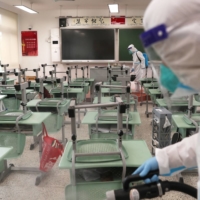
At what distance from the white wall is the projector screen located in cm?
58

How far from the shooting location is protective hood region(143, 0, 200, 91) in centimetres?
83

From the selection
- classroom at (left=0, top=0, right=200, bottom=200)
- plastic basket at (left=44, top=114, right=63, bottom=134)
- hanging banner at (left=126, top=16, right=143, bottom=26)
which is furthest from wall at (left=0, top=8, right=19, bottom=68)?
plastic basket at (left=44, top=114, right=63, bottom=134)

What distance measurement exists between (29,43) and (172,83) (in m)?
9.24

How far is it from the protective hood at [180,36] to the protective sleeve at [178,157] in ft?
1.16

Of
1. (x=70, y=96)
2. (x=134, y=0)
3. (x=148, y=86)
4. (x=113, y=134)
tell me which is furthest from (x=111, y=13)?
(x=113, y=134)

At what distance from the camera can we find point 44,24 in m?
9.27

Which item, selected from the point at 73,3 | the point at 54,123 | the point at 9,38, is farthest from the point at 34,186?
the point at 9,38

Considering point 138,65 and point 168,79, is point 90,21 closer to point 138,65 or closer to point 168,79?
point 138,65

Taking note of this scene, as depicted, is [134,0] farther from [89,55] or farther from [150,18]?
[150,18]

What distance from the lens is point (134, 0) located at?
7664 millimetres

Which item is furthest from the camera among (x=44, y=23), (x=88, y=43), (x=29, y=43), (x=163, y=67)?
(x=29, y=43)

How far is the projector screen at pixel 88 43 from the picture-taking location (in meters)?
9.05

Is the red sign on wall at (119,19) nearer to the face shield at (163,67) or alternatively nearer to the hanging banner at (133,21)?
the hanging banner at (133,21)

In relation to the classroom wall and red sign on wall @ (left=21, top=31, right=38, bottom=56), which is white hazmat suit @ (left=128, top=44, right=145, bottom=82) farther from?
red sign on wall @ (left=21, top=31, right=38, bottom=56)
